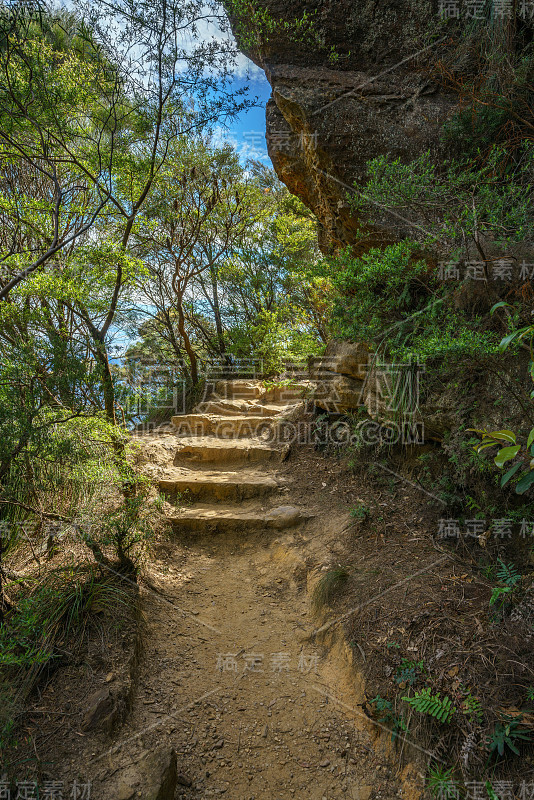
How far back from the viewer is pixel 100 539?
10.5 ft

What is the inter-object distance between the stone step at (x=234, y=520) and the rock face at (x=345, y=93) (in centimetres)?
338

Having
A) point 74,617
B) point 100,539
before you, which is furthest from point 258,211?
point 74,617

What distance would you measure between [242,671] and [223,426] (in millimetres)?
4316

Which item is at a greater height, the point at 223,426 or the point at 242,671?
the point at 223,426

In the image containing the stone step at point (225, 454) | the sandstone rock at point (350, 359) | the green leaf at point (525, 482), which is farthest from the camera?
the stone step at point (225, 454)

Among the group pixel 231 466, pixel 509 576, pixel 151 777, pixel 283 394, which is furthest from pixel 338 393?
pixel 151 777

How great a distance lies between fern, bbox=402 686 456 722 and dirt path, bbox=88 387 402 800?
0.47 m

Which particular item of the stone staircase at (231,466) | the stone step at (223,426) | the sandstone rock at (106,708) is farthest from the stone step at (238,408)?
the sandstone rock at (106,708)

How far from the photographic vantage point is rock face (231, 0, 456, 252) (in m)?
4.56

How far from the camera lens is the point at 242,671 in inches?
116

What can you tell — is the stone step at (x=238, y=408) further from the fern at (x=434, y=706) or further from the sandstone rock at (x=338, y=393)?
the fern at (x=434, y=706)

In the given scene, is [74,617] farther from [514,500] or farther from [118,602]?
[514,500]

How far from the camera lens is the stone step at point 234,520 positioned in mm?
4504

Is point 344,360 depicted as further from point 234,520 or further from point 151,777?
point 151,777
